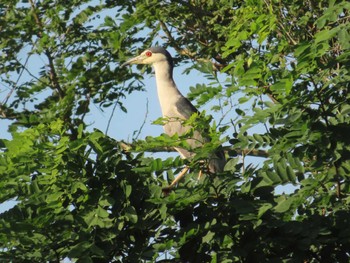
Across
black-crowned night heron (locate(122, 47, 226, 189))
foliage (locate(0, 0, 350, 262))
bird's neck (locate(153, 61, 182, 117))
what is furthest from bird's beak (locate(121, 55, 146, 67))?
foliage (locate(0, 0, 350, 262))

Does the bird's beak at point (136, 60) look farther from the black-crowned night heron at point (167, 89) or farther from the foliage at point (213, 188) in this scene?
the foliage at point (213, 188)

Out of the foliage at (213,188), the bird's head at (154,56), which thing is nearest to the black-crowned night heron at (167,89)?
the bird's head at (154,56)

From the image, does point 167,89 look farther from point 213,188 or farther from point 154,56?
point 213,188

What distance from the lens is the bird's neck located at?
11.4 metres

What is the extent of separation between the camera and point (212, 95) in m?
6.84

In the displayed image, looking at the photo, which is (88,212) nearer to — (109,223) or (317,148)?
(109,223)

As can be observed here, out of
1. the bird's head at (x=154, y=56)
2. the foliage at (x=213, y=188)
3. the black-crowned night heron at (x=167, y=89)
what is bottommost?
the foliage at (x=213, y=188)

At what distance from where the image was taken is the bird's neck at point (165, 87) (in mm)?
11383

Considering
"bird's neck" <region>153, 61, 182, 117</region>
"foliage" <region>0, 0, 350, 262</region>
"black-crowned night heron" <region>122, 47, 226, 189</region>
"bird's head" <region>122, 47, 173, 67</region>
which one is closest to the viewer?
"foliage" <region>0, 0, 350, 262</region>

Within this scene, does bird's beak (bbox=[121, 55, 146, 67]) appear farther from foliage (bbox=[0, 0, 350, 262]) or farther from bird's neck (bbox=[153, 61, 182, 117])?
foliage (bbox=[0, 0, 350, 262])

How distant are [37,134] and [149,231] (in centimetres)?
96

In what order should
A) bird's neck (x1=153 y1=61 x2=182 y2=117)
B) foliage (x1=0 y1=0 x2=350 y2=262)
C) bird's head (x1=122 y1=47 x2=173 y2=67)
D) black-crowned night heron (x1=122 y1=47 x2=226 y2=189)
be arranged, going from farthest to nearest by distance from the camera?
bird's head (x1=122 y1=47 x2=173 y2=67) < bird's neck (x1=153 y1=61 x2=182 y2=117) < black-crowned night heron (x1=122 y1=47 x2=226 y2=189) < foliage (x1=0 y1=0 x2=350 y2=262)

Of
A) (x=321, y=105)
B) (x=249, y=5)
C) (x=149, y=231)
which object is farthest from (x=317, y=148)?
(x=249, y=5)

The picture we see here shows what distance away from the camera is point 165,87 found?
38.6 feet
